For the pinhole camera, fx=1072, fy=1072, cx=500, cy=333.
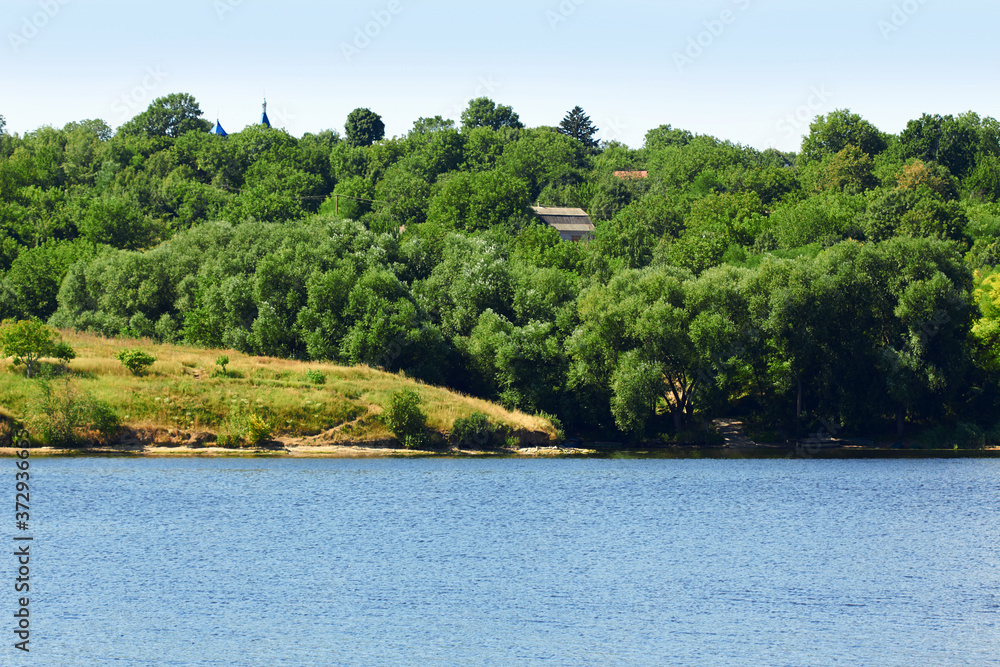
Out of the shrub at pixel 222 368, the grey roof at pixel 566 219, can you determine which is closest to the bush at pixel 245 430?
the shrub at pixel 222 368

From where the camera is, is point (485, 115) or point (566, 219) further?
point (485, 115)

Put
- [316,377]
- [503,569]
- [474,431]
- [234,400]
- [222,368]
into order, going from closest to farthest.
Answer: [503,569] → [234,400] → [474,431] → [316,377] → [222,368]

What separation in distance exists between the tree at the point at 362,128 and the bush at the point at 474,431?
126m

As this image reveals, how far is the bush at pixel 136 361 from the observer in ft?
218

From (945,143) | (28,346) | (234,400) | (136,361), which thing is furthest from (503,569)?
(945,143)

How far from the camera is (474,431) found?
223 feet

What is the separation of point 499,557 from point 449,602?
6179 mm

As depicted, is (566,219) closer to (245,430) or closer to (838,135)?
(838,135)

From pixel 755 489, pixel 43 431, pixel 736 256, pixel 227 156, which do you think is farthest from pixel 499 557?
pixel 227 156

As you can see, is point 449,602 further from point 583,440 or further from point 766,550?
point 583,440

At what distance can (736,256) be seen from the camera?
103 meters

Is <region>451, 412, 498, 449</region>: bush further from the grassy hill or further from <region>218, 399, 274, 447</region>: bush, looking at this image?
<region>218, 399, 274, 447</region>: bush

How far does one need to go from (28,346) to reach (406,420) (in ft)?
74.9

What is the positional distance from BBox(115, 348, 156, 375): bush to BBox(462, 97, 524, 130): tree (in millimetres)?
135838
